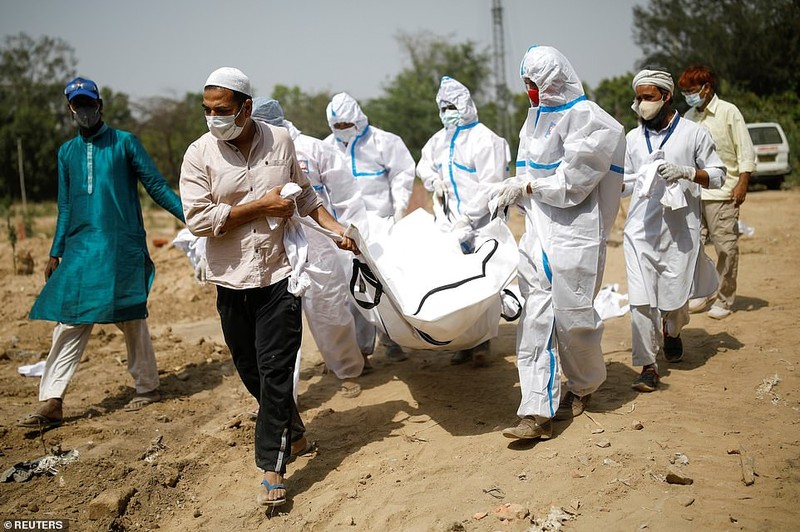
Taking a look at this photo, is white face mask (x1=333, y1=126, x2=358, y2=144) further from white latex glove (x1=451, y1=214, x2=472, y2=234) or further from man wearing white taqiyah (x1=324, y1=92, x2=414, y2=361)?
white latex glove (x1=451, y1=214, x2=472, y2=234)

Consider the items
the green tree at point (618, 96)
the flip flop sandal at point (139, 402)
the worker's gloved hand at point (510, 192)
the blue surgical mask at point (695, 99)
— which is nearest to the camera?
the worker's gloved hand at point (510, 192)

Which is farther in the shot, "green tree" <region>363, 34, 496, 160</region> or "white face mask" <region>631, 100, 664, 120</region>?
"green tree" <region>363, 34, 496, 160</region>

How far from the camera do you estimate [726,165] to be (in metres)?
6.25

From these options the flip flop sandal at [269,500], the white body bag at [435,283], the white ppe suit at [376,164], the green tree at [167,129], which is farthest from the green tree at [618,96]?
the flip flop sandal at [269,500]

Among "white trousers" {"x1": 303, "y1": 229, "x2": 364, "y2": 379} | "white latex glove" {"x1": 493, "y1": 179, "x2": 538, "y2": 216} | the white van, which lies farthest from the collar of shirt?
the white van

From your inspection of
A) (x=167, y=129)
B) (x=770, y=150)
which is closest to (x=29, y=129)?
(x=167, y=129)

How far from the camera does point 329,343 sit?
529 cm

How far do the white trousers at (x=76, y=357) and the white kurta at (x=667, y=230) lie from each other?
11.2 ft

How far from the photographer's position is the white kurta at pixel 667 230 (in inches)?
190

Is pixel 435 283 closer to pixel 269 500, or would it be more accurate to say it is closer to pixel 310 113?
pixel 269 500

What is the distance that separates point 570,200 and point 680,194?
1.22m

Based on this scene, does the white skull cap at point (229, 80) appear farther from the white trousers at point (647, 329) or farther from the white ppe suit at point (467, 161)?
the white trousers at point (647, 329)

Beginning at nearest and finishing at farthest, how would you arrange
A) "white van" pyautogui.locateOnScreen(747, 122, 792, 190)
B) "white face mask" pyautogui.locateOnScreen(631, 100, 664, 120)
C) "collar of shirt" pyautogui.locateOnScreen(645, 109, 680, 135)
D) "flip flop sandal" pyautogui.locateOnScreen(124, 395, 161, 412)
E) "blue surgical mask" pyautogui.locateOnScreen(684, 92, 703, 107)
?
"white face mask" pyautogui.locateOnScreen(631, 100, 664, 120) < "collar of shirt" pyautogui.locateOnScreen(645, 109, 680, 135) < "flip flop sandal" pyautogui.locateOnScreen(124, 395, 161, 412) < "blue surgical mask" pyautogui.locateOnScreen(684, 92, 703, 107) < "white van" pyautogui.locateOnScreen(747, 122, 792, 190)

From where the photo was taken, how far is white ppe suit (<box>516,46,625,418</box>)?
151 inches
